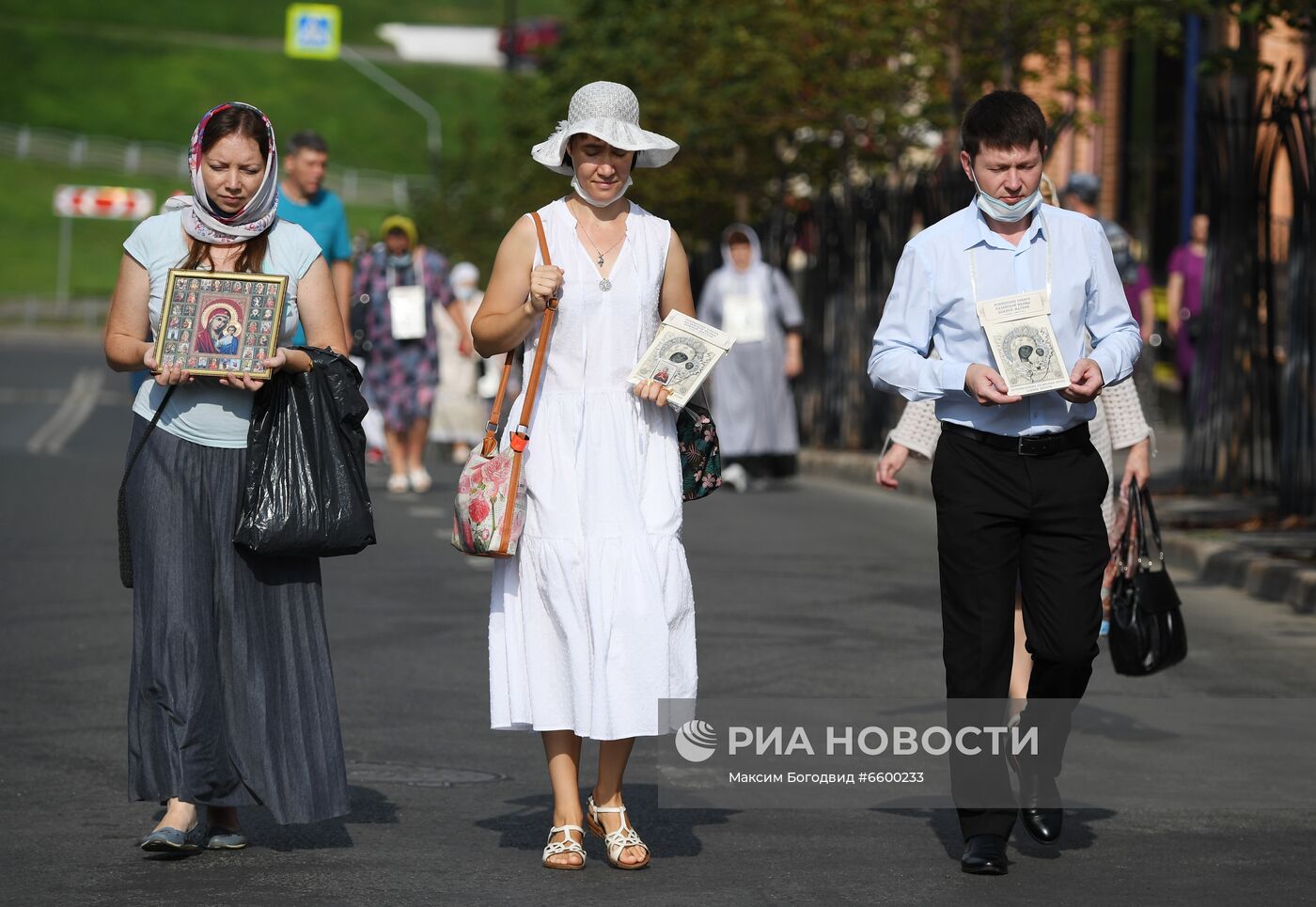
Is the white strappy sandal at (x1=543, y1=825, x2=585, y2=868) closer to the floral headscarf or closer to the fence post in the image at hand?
the floral headscarf

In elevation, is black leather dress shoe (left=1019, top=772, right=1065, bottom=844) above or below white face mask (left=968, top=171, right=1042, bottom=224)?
below

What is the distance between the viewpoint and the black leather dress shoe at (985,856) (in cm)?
604

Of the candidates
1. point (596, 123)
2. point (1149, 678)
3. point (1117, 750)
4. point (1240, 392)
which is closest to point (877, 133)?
point (1240, 392)

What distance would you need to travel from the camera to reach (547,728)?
6.14m

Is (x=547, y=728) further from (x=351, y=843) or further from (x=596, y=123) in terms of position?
(x=596, y=123)

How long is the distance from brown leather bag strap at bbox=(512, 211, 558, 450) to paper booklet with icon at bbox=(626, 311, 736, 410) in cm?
23

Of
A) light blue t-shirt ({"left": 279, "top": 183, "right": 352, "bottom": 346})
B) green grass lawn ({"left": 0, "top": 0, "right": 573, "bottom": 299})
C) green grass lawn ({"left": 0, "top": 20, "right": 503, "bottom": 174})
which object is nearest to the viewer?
light blue t-shirt ({"left": 279, "top": 183, "right": 352, "bottom": 346})

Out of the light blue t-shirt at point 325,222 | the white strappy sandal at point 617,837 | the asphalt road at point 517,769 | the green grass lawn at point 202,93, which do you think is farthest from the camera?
the green grass lawn at point 202,93

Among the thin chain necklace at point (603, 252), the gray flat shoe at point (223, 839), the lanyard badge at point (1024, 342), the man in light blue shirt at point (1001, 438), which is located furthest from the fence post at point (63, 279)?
the lanyard badge at point (1024, 342)

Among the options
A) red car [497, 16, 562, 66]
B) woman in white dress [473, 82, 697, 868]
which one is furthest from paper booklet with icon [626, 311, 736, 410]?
red car [497, 16, 562, 66]

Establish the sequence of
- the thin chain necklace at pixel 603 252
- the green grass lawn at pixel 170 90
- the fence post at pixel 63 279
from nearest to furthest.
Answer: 1. the thin chain necklace at pixel 603 252
2. the fence post at pixel 63 279
3. the green grass lawn at pixel 170 90

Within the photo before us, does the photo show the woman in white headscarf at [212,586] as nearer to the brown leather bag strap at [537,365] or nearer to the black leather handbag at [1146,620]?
the brown leather bag strap at [537,365]

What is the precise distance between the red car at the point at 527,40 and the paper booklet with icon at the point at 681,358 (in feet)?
136

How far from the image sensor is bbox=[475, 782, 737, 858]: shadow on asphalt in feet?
21.1
